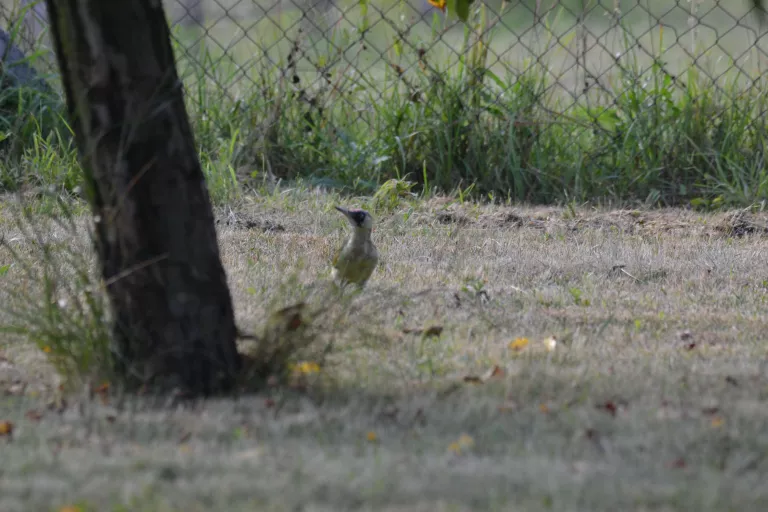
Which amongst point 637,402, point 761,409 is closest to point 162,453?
point 637,402

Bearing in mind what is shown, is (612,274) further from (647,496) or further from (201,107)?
(201,107)

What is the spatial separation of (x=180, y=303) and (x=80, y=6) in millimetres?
753

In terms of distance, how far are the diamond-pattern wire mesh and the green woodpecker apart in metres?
2.23

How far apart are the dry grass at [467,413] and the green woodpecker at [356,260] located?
0.08 m

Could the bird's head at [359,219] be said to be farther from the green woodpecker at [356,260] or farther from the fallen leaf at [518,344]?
the fallen leaf at [518,344]

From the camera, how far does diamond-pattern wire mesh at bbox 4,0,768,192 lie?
6.32 m

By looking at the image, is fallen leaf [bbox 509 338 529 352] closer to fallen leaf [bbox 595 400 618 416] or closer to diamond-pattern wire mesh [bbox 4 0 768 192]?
fallen leaf [bbox 595 400 618 416]

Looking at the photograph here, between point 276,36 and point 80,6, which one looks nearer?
point 80,6

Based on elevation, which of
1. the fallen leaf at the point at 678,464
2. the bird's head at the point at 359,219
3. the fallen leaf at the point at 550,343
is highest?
the bird's head at the point at 359,219

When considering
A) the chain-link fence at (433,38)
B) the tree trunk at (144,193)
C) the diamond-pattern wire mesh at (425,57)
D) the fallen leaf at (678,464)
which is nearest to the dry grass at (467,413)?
the fallen leaf at (678,464)

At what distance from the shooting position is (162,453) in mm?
A: 2271

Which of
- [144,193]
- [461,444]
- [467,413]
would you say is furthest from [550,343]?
[144,193]

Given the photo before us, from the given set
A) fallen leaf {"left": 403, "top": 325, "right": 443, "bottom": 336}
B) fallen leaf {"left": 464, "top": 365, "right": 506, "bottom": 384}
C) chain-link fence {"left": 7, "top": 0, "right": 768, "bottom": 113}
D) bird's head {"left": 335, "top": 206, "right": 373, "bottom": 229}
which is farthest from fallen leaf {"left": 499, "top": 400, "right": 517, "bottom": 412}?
chain-link fence {"left": 7, "top": 0, "right": 768, "bottom": 113}

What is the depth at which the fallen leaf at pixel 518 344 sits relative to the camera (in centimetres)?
327
